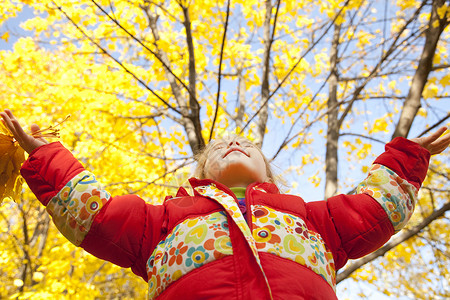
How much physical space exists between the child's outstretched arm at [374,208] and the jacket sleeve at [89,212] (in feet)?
2.06

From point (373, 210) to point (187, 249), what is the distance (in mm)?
690

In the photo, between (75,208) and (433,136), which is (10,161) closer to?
(75,208)

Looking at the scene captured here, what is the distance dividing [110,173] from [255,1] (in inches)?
106

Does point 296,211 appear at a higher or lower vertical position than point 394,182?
lower

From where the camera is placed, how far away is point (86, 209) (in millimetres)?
1076

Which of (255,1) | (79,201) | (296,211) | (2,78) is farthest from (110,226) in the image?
(2,78)

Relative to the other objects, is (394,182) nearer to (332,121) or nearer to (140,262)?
(140,262)

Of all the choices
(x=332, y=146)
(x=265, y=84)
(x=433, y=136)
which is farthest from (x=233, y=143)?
(x=332, y=146)

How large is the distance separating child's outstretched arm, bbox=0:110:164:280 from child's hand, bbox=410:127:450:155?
1076 mm

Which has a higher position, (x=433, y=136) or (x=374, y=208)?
(x=433, y=136)

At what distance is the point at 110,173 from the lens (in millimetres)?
4285

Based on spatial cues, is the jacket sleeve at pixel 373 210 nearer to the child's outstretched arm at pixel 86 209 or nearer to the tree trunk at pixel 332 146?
the child's outstretched arm at pixel 86 209

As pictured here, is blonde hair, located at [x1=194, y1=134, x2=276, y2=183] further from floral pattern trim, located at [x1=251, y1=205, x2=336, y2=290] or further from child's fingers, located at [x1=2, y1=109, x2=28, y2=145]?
child's fingers, located at [x1=2, y1=109, x2=28, y2=145]

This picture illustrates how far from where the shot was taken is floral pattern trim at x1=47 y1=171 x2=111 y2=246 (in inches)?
42.1
